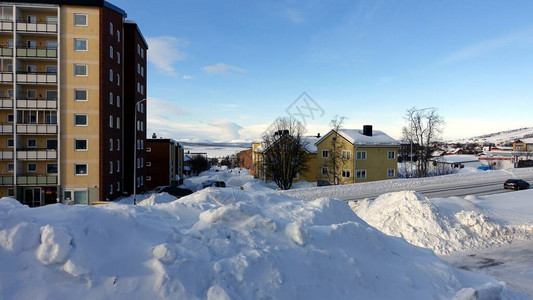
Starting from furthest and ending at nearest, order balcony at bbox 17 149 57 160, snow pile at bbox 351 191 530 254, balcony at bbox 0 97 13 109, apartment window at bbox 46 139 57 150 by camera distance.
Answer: apartment window at bbox 46 139 57 150, balcony at bbox 17 149 57 160, balcony at bbox 0 97 13 109, snow pile at bbox 351 191 530 254

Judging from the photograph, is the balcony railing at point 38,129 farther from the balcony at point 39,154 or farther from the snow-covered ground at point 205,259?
the snow-covered ground at point 205,259

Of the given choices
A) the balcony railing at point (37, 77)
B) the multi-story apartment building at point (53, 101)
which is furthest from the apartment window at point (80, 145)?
the balcony railing at point (37, 77)

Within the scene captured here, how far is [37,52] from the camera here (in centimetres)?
2834

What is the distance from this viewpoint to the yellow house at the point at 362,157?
145 ft

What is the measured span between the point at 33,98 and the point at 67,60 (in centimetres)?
463

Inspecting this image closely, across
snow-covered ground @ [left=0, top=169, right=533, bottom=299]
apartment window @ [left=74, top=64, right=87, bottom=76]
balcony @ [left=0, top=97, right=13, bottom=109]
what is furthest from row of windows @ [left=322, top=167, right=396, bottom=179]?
balcony @ [left=0, top=97, right=13, bottom=109]

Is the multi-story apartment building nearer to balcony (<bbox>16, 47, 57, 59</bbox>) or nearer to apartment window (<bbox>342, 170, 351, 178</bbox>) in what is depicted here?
balcony (<bbox>16, 47, 57, 59</bbox>)

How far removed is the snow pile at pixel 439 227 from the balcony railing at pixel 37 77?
1148 inches

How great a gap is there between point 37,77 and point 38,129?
468cm

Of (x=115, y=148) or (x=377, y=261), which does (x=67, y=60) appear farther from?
(x=377, y=261)

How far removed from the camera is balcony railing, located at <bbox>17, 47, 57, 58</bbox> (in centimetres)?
2819

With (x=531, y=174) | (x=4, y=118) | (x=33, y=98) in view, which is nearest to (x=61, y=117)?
(x=33, y=98)

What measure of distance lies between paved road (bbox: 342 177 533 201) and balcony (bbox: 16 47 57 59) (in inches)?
1149

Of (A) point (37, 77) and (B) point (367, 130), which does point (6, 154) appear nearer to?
(A) point (37, 77)
